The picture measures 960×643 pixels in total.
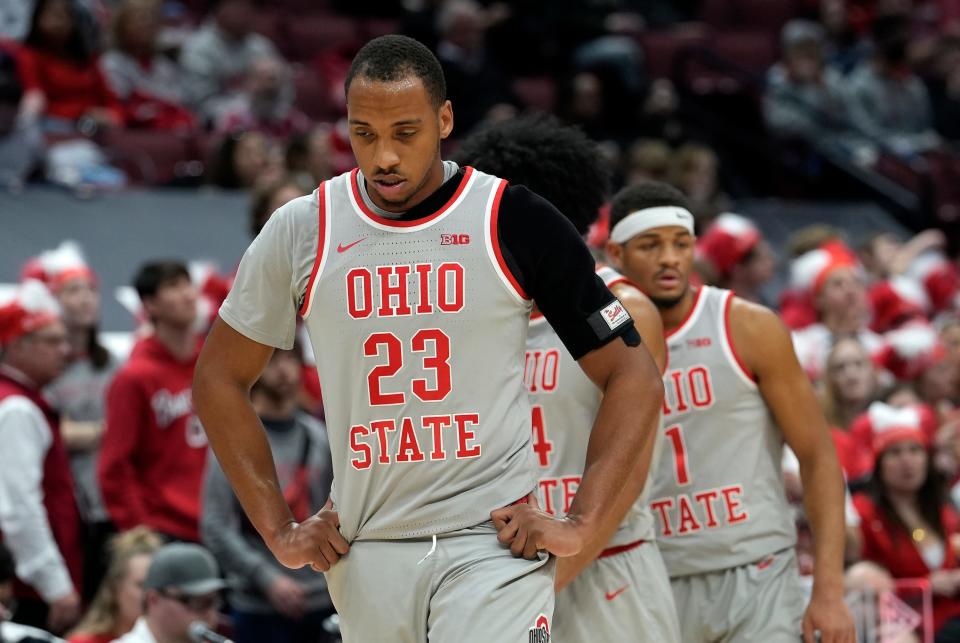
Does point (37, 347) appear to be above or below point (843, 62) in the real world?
below

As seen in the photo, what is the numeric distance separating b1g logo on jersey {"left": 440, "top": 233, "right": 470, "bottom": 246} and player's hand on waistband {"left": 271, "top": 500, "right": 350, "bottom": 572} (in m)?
0.65

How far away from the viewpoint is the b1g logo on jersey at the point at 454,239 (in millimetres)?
3203

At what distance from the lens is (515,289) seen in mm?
A: 3213

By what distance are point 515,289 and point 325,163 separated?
21.3 feet

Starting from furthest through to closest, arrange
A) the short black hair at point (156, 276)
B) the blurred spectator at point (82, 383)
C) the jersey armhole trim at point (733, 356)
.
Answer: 1. the blurred spectator at point (82, 383)
2. the short black hair at point (156, 276)
3. the jersey armhole trim at point (733, 356)

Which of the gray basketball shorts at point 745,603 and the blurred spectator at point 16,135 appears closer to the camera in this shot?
the gray basketball shorts at point 745,603

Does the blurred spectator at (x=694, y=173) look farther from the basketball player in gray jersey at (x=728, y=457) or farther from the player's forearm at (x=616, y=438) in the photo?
the player's forearm at (x=616, y=438)

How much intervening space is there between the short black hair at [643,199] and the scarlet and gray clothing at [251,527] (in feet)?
6.82

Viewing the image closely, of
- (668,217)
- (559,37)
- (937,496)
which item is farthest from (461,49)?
(668,217)

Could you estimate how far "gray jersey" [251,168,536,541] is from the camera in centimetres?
316

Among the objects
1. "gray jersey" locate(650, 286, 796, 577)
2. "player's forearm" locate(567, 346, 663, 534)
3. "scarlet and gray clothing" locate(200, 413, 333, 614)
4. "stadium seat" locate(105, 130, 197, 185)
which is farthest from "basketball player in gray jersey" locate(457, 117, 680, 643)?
"stadium seat" locate(105, 130, 197, 185)

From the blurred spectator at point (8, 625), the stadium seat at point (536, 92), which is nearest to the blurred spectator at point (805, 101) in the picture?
the stadium seat at point (536, 92)

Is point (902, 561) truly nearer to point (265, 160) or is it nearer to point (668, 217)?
point (668, 217)

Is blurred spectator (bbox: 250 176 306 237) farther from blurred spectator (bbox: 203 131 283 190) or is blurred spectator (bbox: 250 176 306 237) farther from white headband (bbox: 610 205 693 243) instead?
white headband (bbox: 610 205 693 243)
